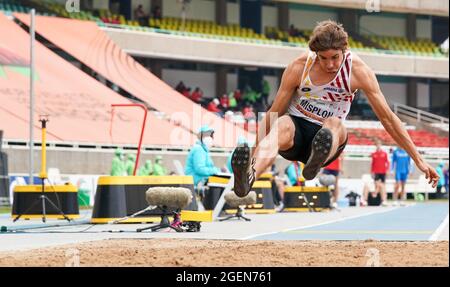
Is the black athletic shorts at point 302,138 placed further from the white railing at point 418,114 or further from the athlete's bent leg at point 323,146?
the white railing at point 418,114

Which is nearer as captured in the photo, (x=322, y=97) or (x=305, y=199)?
(x=322, y=97)

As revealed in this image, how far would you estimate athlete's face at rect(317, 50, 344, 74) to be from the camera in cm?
883

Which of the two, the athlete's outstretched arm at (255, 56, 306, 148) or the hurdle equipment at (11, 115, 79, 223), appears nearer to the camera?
the athlete's outstretched arm at (255, 56, 306, 148)

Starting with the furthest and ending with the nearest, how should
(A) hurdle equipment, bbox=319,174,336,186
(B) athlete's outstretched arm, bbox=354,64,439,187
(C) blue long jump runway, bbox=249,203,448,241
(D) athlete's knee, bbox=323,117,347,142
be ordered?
(A) hurdle equipment, bbox=319,174,336,186, (C) blue long jump runway, bbox=249,203,448,241, (B) athlete's outstretched arm, bbox=354,64,439,187, (D) athlete's knee, bbox=323,117,347,142

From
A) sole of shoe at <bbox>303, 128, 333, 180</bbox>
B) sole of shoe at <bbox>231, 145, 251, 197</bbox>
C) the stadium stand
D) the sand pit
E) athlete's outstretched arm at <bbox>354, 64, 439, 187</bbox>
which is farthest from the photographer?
the stadium stand

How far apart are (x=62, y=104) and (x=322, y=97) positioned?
77.5 feet

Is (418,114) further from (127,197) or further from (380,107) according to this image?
(380,107)

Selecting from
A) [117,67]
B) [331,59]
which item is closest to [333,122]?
[331,59]

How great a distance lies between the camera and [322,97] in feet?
30.3

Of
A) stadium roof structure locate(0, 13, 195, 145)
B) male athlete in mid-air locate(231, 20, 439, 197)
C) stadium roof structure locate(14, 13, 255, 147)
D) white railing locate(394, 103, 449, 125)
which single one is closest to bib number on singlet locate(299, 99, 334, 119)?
male athlete in mid-air locate(231, 20, 439, 197)

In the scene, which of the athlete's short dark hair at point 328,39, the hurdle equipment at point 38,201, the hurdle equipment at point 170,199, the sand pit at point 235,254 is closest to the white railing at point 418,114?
the hurdle equipment at point 38,201

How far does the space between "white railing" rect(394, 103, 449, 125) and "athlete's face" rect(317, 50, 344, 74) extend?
39.2 m

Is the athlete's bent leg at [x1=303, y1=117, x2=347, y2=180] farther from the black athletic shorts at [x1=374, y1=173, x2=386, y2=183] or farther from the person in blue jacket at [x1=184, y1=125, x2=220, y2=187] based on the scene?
the black athletic shorts at [x1=374, y1=173, x2=386, y2=183]
